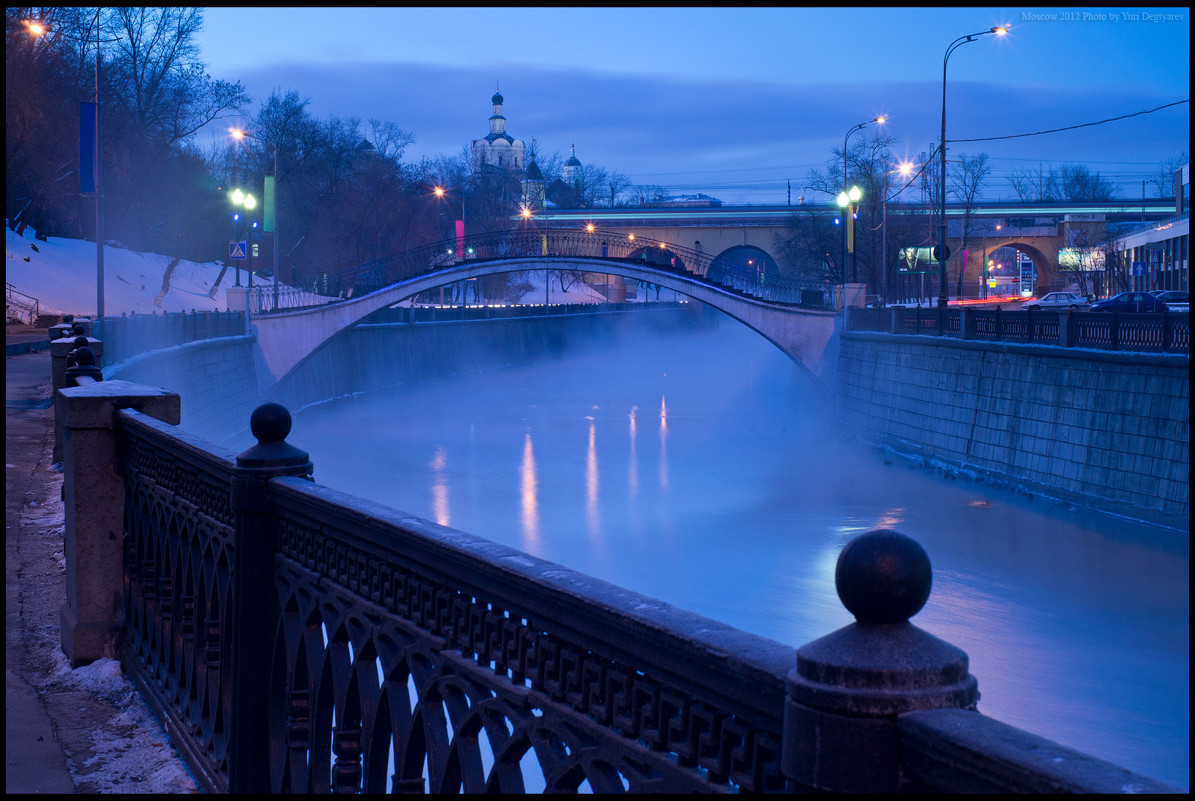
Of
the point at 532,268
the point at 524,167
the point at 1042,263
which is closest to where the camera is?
the point at 532,268

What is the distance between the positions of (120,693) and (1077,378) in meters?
21.5

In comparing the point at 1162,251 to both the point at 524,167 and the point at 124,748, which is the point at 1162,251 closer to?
the point at 124,748

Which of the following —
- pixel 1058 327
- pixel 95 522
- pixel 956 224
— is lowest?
pixel 95 522

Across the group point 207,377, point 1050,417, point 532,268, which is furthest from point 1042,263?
point 207,377

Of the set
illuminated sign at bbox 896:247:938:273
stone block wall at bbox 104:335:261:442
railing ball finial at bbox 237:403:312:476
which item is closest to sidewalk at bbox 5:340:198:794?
railing ball finial at bbox 237:403:312:476

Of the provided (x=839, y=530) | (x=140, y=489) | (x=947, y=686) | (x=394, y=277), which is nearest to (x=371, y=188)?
(x=394, y=277)

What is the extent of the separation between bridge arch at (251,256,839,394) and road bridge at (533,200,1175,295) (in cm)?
2638

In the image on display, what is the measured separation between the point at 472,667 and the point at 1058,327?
24.5m

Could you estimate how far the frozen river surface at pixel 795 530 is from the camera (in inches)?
582

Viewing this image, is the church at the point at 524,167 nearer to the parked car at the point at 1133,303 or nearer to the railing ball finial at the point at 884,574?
the parked car at the point at 1133,303

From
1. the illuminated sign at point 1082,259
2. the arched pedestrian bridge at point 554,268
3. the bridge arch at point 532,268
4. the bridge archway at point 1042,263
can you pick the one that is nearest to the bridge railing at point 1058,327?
the bridge arch at point 532,268

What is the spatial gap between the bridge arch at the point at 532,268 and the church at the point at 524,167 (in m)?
34.3

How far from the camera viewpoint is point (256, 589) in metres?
3.98

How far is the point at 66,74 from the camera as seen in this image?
153 ft
